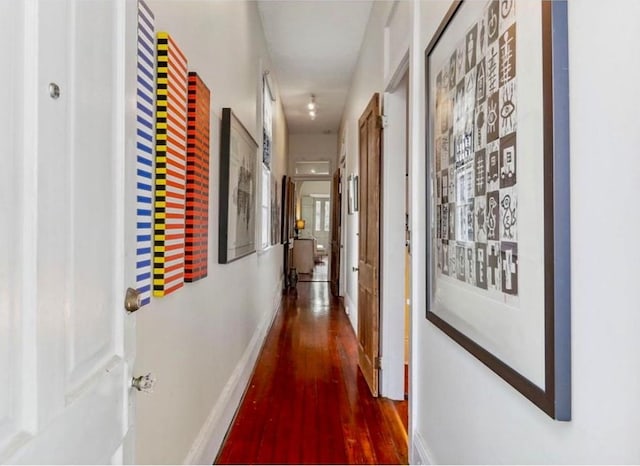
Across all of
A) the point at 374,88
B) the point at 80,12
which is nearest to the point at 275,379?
the point at 374,88

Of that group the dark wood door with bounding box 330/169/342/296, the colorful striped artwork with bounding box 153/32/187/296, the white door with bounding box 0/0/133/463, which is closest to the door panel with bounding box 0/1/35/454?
the white door with bounding box 0/0/133/463

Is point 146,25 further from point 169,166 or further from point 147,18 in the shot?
point 169,166

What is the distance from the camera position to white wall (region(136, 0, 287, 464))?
4.24 feet

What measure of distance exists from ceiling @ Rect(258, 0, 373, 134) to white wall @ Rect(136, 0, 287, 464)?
546mm

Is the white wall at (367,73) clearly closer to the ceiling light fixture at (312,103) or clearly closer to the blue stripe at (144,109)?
the ceiling light fixture at (312,103)

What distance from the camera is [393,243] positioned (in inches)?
107

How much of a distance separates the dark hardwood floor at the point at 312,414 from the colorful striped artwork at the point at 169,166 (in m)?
1.19

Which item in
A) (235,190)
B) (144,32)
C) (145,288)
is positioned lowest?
(145,288)

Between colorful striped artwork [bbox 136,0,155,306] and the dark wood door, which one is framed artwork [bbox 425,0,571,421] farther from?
the dark wood door

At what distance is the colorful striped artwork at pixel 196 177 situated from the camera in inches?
61.6

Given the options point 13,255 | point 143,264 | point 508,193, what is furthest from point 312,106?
point 13,255

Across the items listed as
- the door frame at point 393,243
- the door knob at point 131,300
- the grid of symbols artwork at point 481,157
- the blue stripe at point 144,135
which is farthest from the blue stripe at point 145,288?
the door frame at point 393,243

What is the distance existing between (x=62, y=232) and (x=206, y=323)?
1.35m

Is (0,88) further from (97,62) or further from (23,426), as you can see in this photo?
(23,426)
